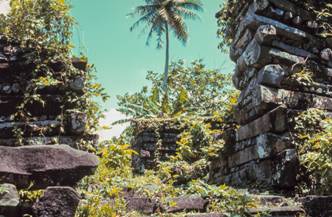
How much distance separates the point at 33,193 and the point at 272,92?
9.73ft

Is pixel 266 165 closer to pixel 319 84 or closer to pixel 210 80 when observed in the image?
pixel 319 84

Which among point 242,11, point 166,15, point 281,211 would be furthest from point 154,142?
point 166,15

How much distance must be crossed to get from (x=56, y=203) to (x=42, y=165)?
309 millimetres

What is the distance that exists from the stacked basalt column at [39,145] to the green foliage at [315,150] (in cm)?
215

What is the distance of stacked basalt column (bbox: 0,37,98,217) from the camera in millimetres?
2295

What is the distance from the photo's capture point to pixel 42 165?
2.46 m

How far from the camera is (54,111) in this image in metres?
3.18

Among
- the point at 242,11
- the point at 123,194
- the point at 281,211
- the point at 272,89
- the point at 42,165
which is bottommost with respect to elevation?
the point at 281,211

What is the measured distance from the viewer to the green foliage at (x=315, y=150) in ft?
11.3

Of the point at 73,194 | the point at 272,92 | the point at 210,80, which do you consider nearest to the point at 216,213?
the point at 73,194

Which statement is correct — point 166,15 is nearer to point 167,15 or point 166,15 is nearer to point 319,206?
point 167,15

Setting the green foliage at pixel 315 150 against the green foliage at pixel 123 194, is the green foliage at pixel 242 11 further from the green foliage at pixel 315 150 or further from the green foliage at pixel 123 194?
the green foliage at pixel 123 194

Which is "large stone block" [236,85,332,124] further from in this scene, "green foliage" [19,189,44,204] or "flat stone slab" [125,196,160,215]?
"green foliage" [19,189,44,204]

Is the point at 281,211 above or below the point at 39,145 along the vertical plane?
below
